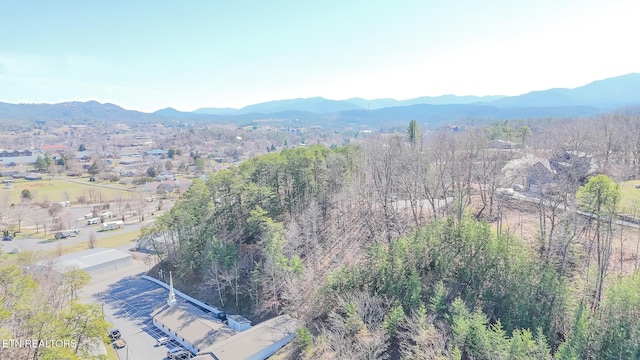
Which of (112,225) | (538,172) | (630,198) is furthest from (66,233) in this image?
(630,198)

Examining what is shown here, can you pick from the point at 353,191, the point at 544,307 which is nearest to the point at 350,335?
the point at 544,307

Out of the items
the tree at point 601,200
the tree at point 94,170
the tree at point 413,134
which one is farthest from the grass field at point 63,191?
the tree at point 601,200

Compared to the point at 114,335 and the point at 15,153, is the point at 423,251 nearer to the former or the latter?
the point at 114,335

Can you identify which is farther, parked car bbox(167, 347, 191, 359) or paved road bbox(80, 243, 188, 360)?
paved road bbox(80, 243, 188, 360)

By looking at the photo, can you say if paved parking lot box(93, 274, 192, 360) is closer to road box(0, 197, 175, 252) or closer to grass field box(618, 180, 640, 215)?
road box(0, 197, 175, 252)

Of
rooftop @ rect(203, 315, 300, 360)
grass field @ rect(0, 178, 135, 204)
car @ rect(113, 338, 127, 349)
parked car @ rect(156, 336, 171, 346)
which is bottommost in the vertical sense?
parked car @ rect(156, 336, 171, 346)

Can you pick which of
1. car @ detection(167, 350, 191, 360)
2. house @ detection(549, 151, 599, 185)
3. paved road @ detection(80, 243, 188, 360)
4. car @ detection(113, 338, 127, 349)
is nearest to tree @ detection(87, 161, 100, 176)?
paved road @ detection(80, 243, 188, 360)

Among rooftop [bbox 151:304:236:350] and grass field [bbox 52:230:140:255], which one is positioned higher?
rooftop [bbox 151:304:236:350]
